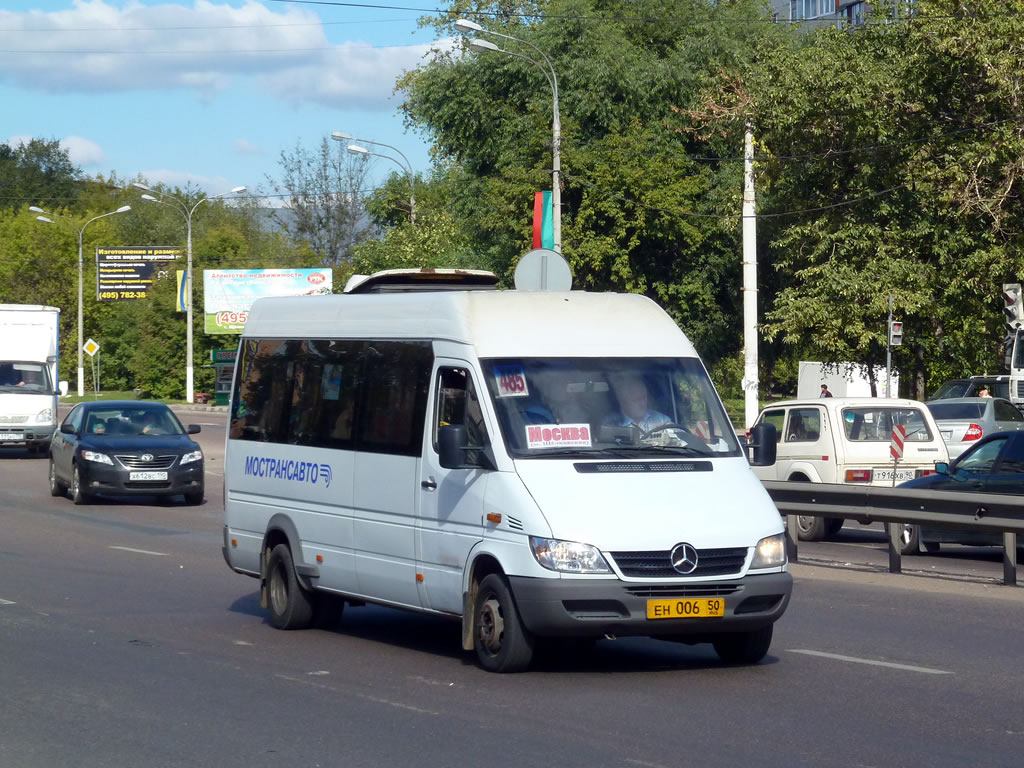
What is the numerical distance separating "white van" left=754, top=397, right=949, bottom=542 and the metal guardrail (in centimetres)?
253

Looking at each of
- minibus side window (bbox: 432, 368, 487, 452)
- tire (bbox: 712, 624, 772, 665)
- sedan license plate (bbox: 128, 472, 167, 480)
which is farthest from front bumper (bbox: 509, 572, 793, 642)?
sedan license plate (bbox: 128, 472, 167, 480)

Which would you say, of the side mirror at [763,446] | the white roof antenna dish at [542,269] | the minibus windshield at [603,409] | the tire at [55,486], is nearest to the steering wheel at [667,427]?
the minibus windshield at [603,409]

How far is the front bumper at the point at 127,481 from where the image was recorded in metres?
22.9

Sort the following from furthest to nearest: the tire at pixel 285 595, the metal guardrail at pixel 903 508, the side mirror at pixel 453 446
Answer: the metal guardrail at pixel 903 508 < the tire at pixel 285 595 < the side mirror at pixel 453 446

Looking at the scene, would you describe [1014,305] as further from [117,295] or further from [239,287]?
[117,295]

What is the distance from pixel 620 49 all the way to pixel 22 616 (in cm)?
3791

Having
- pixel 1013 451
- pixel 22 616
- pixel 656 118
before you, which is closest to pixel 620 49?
pixel 656 118

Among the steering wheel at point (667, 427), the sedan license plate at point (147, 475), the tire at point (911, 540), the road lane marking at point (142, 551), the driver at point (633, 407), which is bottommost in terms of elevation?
the road lane marking at point (142, 551)

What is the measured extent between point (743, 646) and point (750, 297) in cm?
2155

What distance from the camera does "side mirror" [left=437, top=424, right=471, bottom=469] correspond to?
8797 millimetres

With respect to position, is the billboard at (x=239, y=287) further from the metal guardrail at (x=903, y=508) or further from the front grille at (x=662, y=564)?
the front grille at (x=662, y=564)

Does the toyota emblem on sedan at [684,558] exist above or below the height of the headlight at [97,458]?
above

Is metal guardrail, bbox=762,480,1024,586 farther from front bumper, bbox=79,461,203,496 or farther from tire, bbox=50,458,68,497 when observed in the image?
tire, bbox=50,458,68,497

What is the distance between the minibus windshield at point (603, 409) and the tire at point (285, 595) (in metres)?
2.66
